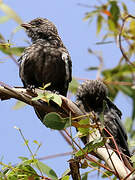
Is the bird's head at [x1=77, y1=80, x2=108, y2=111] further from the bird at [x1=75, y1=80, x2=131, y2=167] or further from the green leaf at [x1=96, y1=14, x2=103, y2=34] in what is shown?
the green leaf at [x1=96, y1=14, x2=103, y2=34]

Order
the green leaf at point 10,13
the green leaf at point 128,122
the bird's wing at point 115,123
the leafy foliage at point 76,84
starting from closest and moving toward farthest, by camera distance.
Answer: the leafy foliage at point 76,84 → the green leaf at point 10,13 → the green leaf at point 128,122 → the bird's wing at point 115,123

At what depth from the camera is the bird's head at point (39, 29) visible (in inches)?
167

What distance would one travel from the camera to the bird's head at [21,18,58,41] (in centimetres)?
425

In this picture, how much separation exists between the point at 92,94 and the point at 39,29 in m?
1.02

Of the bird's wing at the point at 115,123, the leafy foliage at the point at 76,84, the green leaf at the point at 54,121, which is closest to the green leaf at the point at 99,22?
the leafy foliage at the point at 76,84

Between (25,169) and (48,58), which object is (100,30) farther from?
(25,169)

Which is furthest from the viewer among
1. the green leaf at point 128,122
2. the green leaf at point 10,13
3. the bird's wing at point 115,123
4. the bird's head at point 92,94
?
the bird's head at point 92,94

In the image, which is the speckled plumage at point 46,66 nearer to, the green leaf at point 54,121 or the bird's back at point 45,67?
the bird's back at point 45,67

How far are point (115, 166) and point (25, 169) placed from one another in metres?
0.48

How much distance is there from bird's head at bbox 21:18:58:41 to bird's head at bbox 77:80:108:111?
0.85m

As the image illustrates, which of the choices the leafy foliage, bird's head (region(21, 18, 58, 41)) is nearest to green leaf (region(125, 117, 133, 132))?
the leafy foliage

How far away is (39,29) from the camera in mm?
4312

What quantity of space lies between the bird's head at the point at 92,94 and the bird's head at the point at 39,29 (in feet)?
2.77

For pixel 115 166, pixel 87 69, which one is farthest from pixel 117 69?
pixel 115 166
